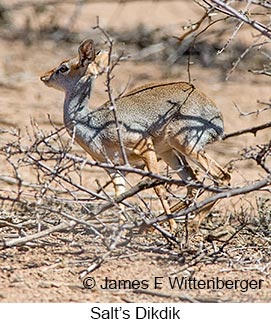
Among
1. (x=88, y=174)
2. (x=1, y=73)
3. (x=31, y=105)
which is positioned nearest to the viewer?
(x=88, y=174)

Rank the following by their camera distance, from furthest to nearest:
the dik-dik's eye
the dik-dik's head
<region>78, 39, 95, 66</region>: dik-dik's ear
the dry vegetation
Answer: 1. the dik-dik's eye
2. the dik-dik's head
3. <region>78, 39, 95, 66</region>: dik-dik's ear
4. the dry vegetation

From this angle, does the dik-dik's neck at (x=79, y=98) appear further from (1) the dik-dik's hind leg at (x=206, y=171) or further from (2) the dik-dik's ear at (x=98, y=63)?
(1) the dik-dik's hind leg at (x=206, y=171)

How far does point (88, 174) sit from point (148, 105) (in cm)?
167

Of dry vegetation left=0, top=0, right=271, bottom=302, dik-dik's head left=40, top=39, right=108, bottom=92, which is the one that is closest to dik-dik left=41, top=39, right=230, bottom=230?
dik-dik's head left=40, top=39, right=108, bottom=92

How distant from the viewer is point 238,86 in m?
10.1

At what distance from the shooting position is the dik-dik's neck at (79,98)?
5934 mm

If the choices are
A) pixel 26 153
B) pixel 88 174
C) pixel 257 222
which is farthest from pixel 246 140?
pixel 26 153

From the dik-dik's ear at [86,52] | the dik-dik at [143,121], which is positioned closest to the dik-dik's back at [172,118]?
the dik-dik at [143,121]

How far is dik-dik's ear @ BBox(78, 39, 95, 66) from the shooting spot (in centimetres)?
566

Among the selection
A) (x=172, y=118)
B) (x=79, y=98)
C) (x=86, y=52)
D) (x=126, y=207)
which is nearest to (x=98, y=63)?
(x=86, y=52)

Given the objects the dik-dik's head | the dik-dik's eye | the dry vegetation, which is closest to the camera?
the dry vegetation

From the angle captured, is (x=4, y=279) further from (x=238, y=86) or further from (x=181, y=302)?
(x=238, y=86)

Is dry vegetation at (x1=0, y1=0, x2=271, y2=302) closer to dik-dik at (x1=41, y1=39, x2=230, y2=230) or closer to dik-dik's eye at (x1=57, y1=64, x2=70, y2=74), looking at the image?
dik-dik at (x1=41, y1=39, x2=230, y2=230)

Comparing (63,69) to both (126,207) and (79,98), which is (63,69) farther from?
(126,207)
